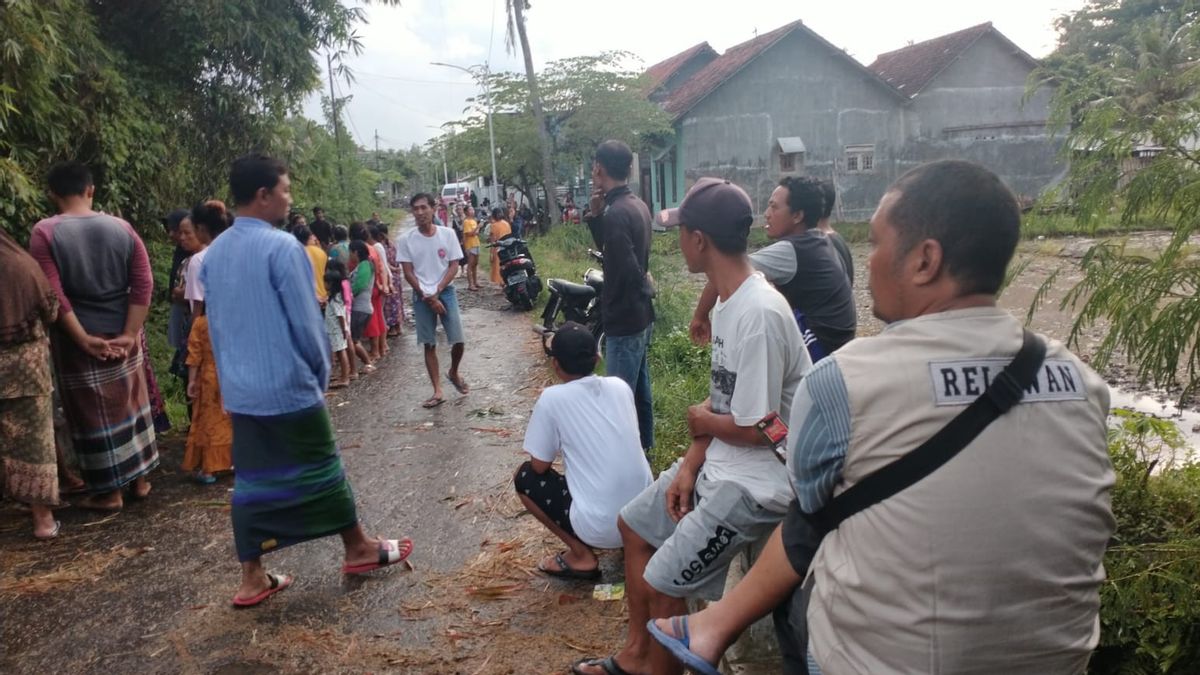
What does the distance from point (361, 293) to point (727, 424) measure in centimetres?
705

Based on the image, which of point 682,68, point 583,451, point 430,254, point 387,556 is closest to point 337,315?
point 430,254

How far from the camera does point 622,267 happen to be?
4.66 m

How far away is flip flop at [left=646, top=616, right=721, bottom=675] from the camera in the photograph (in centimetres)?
196

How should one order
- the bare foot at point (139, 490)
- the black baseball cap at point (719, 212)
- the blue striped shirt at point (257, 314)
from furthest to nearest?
the bare foot at point (139, 490) < the blue striped shirt at point (257, 314) < the black baseball cap at point (719, 212)

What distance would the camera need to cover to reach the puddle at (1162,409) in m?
6.04

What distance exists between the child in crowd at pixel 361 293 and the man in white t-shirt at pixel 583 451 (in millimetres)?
5534

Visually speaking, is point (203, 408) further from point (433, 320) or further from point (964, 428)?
point (964, 428)

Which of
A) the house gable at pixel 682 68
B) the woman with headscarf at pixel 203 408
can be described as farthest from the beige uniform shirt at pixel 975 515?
the house gable at pixel 682 68

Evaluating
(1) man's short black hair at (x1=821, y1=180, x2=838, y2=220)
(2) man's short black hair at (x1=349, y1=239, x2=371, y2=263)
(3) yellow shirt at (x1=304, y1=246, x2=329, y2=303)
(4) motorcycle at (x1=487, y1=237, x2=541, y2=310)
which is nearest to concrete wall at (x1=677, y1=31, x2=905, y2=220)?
(4) motorcycle at (x1=487, y1=237, x2=541, y2=310)

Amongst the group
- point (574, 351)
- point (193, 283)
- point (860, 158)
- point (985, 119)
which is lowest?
point (574, 351)

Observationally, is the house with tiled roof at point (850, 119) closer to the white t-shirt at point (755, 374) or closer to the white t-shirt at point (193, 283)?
the white t-shirt at point (193, 283)

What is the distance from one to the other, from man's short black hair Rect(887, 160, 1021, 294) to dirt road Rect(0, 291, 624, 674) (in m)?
2.21

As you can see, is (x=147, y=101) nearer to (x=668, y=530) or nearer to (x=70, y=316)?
(x=70, y=316)

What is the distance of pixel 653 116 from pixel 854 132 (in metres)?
6.43
